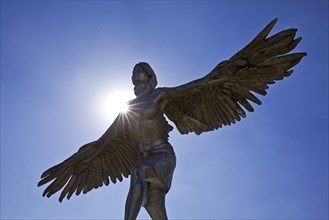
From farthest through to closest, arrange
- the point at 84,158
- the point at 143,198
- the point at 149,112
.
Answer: the point at 84,158, the point at 149,112, the point at 143,198

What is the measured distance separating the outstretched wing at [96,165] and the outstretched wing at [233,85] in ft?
3.02

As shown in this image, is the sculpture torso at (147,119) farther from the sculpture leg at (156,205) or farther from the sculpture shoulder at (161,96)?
the sculpture leg at (156,205)

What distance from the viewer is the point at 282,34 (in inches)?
287

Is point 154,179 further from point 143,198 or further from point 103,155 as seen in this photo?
point 103,155

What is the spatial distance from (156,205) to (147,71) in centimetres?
224

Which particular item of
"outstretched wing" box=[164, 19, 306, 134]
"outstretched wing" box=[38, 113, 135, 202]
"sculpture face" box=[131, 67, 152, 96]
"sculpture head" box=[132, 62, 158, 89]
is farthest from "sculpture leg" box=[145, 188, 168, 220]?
"sculpture head" box=[132, 62, 158, 89]

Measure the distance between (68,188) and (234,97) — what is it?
10.6 feet

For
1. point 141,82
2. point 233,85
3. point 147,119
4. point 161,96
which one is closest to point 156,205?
point 147,119

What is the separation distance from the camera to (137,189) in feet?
22.9

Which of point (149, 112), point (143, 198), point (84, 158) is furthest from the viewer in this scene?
point (84, 158)

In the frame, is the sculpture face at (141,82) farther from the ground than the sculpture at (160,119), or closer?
farther from the ground

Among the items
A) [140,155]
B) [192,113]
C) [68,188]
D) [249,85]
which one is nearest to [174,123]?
[192,113]

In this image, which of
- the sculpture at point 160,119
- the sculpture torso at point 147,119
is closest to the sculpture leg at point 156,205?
the sculpture at point 160,119

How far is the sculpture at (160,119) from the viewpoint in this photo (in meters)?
7.32
